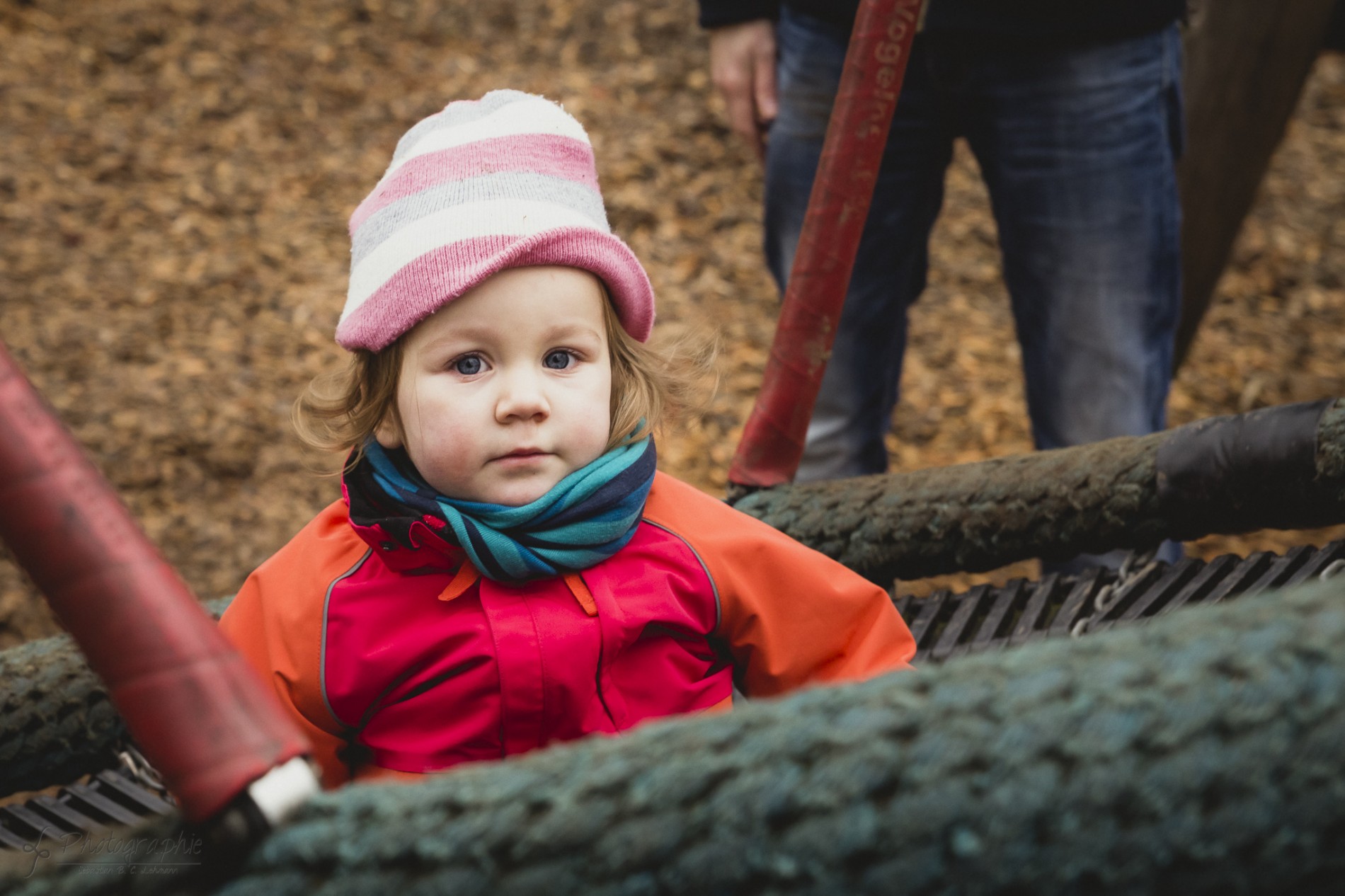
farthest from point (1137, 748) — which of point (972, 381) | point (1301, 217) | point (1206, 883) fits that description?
point (1301, 217)

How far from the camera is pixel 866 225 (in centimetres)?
170

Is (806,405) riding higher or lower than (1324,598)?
lower

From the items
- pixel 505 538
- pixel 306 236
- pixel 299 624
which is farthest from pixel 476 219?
pixel 306 236

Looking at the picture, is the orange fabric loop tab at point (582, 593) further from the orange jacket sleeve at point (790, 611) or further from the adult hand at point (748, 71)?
the adult hand at point (748, 71)

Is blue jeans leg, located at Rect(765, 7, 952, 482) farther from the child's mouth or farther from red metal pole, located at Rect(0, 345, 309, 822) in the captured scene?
red metal pole, located at Rect(0, 345, 309, 822)

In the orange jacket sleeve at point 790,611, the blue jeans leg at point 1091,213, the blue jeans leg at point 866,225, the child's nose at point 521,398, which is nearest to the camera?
the child's nose at point 521,398

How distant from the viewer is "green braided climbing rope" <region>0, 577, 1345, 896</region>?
49 cm

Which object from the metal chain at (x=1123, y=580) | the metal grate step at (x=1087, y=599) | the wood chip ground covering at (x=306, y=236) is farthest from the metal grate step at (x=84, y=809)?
the wood chip ground covering at (x=306, y=236)

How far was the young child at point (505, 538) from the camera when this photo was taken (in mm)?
1005

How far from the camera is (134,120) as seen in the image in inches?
154

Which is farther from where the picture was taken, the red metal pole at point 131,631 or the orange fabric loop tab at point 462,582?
the orange fabric loop tab at point 462,582

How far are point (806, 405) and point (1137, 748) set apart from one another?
0.84 m

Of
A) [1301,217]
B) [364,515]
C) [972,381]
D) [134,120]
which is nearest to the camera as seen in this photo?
[364,515]

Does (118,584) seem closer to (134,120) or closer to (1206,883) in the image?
(1206,883)
